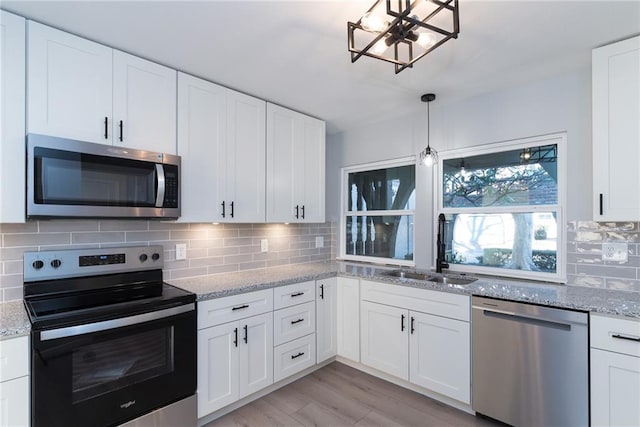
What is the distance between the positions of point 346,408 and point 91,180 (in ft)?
7.29

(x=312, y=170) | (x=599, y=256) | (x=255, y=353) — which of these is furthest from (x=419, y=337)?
(x=312, y=170)

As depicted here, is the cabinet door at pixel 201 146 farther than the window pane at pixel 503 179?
No

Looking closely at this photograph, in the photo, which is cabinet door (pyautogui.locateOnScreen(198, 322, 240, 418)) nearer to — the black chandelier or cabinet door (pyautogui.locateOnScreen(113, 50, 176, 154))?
cabinet door (pyautogui.locateOnScreen(113, 50, 176, 154))

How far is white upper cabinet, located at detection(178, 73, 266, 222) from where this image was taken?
2.28 metres

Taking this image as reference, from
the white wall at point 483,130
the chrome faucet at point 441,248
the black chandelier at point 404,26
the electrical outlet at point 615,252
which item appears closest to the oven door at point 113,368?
the black chandelier at point 404,26

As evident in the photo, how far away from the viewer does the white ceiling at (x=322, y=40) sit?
162cm

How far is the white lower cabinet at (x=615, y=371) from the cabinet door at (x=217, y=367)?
2138 mm

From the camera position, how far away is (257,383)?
2373 mm

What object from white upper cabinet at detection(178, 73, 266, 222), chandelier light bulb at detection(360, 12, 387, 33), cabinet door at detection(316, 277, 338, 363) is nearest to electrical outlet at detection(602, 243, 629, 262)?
cabinet door at detection(316, 277, 338, 363)

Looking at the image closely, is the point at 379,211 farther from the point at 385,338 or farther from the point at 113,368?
the point at 113,368

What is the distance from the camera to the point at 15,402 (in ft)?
4.65

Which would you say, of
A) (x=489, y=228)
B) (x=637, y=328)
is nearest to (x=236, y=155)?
(x=489, y=228)

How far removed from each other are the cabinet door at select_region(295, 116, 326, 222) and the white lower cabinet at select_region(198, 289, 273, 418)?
1.03m

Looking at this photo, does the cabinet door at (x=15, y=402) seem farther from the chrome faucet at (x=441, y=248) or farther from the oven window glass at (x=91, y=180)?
the chrome faucet at (x=441, y=248)
